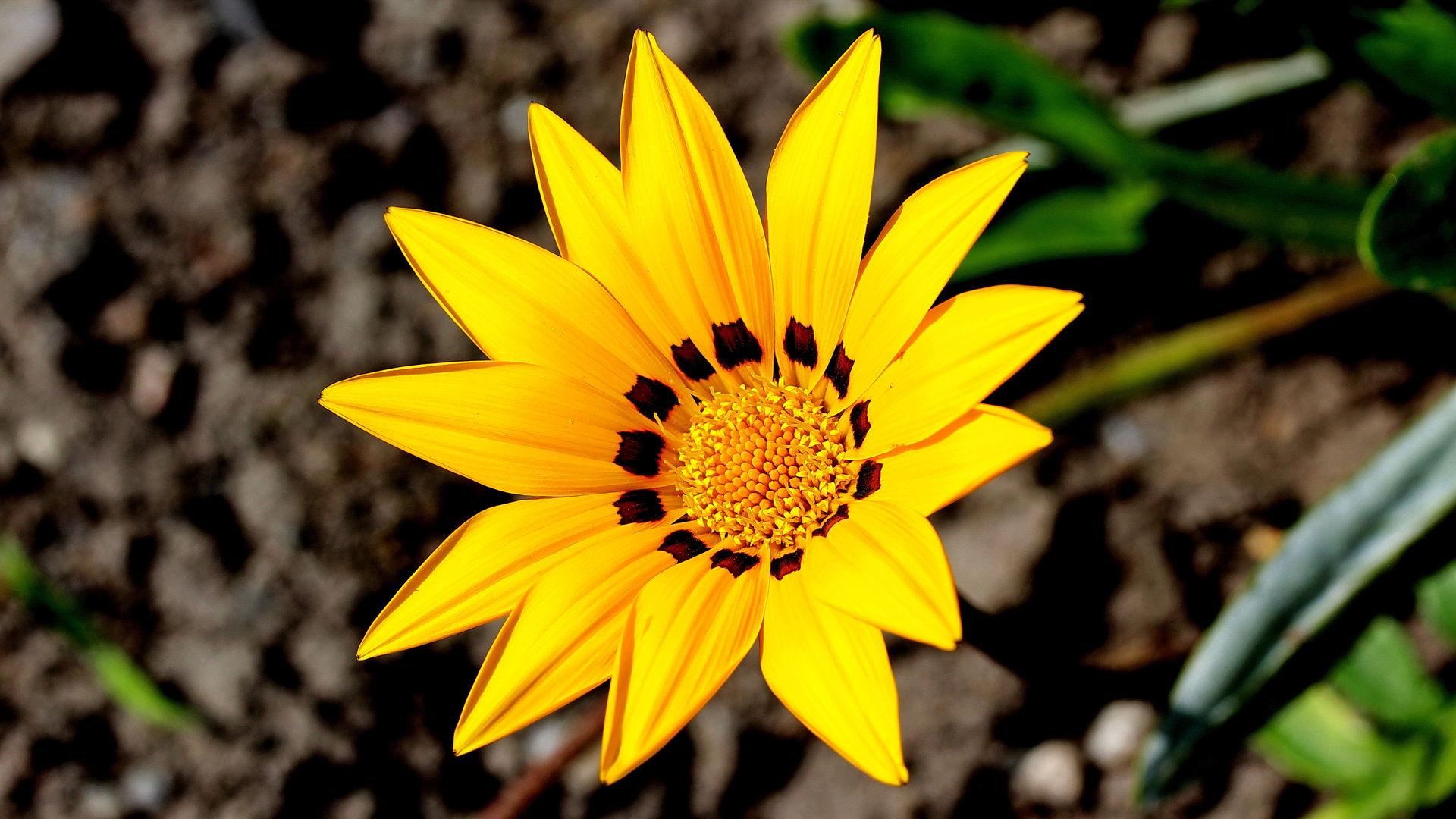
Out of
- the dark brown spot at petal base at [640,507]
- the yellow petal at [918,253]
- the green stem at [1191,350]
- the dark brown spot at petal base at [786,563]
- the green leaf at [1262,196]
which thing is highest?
the yellow petal at [918,253]

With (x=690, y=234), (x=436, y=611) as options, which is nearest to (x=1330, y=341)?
(x=690, y=234)

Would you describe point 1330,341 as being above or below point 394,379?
below

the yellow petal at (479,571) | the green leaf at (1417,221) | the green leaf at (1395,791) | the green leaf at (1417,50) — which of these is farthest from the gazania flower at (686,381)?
the green leaf at (1395,791)

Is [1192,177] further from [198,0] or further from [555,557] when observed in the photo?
[198,0]

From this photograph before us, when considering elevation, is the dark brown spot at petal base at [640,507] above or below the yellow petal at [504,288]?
below

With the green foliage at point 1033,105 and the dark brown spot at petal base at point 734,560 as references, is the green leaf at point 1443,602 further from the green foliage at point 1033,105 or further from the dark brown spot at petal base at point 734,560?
the dark brown spot at petal base at point 734,560

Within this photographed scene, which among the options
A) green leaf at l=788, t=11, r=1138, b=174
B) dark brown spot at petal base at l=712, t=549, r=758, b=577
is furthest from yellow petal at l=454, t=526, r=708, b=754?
green leaf at l=788, t=11, r=1138, b=174

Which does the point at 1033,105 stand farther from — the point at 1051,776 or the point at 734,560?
the point at 1051,776
